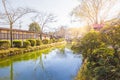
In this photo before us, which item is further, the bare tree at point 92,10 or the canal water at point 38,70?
the bare tree at point 92,10

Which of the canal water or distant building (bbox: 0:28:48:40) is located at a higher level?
distant building (bbox: 0:28:48:40)

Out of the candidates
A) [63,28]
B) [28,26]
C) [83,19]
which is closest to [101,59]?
[83,19]

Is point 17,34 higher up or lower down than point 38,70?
higher up

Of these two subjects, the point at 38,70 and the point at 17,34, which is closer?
the point at 38,70

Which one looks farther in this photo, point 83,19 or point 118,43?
point 83,19

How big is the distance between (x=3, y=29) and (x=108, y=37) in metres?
20.6

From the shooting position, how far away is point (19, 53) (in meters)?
18.1

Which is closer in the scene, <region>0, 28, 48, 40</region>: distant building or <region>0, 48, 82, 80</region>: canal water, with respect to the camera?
<region>0, 48, 82, 80</region>: canal water

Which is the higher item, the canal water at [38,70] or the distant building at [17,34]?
the distant building at [17,34]

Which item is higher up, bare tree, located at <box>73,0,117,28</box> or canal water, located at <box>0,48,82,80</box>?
bare tree, located at <box>73,0,117,28</box>

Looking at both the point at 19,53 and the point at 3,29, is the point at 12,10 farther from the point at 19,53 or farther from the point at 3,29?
the point at 19,53

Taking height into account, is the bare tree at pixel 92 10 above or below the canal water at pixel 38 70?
above

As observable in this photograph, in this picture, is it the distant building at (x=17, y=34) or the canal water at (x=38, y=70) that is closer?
the canal water at (x=38, y=70)

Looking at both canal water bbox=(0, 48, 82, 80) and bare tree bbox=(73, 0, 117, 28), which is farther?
bare tree bbox=(73, 0, 117, 28)
